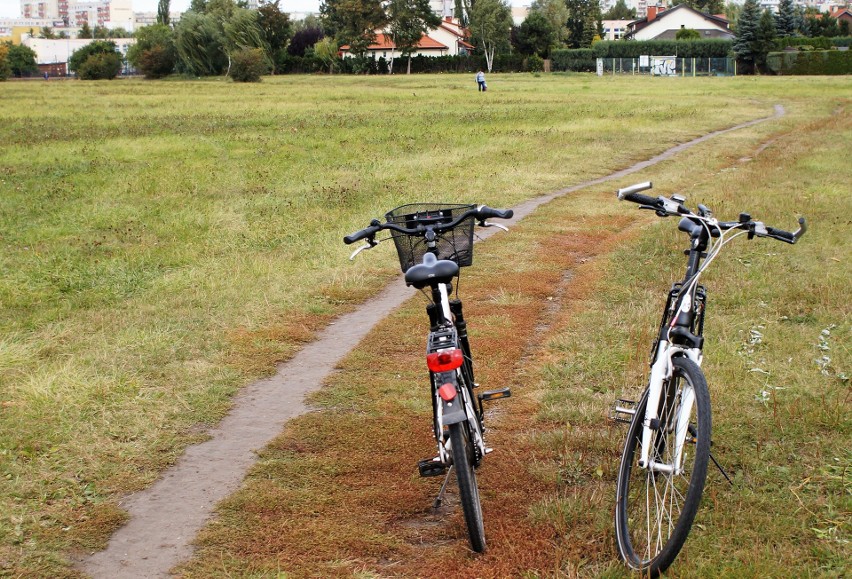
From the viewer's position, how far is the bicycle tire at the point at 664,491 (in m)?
3.49

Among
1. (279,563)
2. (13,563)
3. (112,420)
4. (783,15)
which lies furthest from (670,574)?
(783,15)

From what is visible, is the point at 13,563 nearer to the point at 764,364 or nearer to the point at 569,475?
Result: the point at 569,475

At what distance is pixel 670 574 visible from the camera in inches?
153

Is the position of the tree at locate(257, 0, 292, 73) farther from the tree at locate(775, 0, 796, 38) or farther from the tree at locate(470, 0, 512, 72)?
the tree at locate(775, 0, 796, 38)

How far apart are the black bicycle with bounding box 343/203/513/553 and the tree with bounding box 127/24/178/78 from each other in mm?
87736

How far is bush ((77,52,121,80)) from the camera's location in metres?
85.8

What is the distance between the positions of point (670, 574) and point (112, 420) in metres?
3.69

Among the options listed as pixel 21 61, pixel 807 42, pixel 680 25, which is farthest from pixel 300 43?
pixel 807 42

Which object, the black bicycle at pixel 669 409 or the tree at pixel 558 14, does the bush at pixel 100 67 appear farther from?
the black bicycle at pixel 669 409

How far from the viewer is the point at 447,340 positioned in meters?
4.08

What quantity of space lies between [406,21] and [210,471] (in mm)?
88686

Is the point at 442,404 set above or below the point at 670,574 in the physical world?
above

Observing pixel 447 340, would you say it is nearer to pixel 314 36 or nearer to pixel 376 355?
pixel 376 355

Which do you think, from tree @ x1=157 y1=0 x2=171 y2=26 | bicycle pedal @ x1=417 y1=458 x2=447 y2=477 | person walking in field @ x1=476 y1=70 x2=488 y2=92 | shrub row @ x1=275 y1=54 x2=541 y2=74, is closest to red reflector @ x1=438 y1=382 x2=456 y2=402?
bicycle pedal @ x1=417 y1=458 x2=447 y2=477
